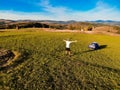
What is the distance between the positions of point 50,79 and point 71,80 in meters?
2.64

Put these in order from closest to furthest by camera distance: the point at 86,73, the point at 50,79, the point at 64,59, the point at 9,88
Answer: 1. the point at 9,88
2. the point at 50,79
3. the point at 86,73
4. the point at 64,59

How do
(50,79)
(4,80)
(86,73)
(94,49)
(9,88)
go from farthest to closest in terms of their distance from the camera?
(94,49), (86,73), (50,79), (4,80), (9,88)

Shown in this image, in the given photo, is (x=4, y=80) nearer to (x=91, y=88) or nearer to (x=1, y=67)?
(x=1, y=67)

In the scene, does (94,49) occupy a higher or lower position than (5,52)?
lower

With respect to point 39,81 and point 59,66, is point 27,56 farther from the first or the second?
point 39,81

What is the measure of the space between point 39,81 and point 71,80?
161 inches

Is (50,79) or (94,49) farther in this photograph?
(94,49)

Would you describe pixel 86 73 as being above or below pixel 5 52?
below

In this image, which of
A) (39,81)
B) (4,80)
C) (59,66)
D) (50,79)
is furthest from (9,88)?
(59,66)

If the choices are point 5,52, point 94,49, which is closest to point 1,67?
point 5,52

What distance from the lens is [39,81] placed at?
2334cm

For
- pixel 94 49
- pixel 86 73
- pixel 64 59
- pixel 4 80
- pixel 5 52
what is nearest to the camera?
pixel 4 80

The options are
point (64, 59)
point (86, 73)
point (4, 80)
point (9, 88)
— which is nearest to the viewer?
point (9, 88)

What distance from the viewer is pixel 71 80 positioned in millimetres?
24797
